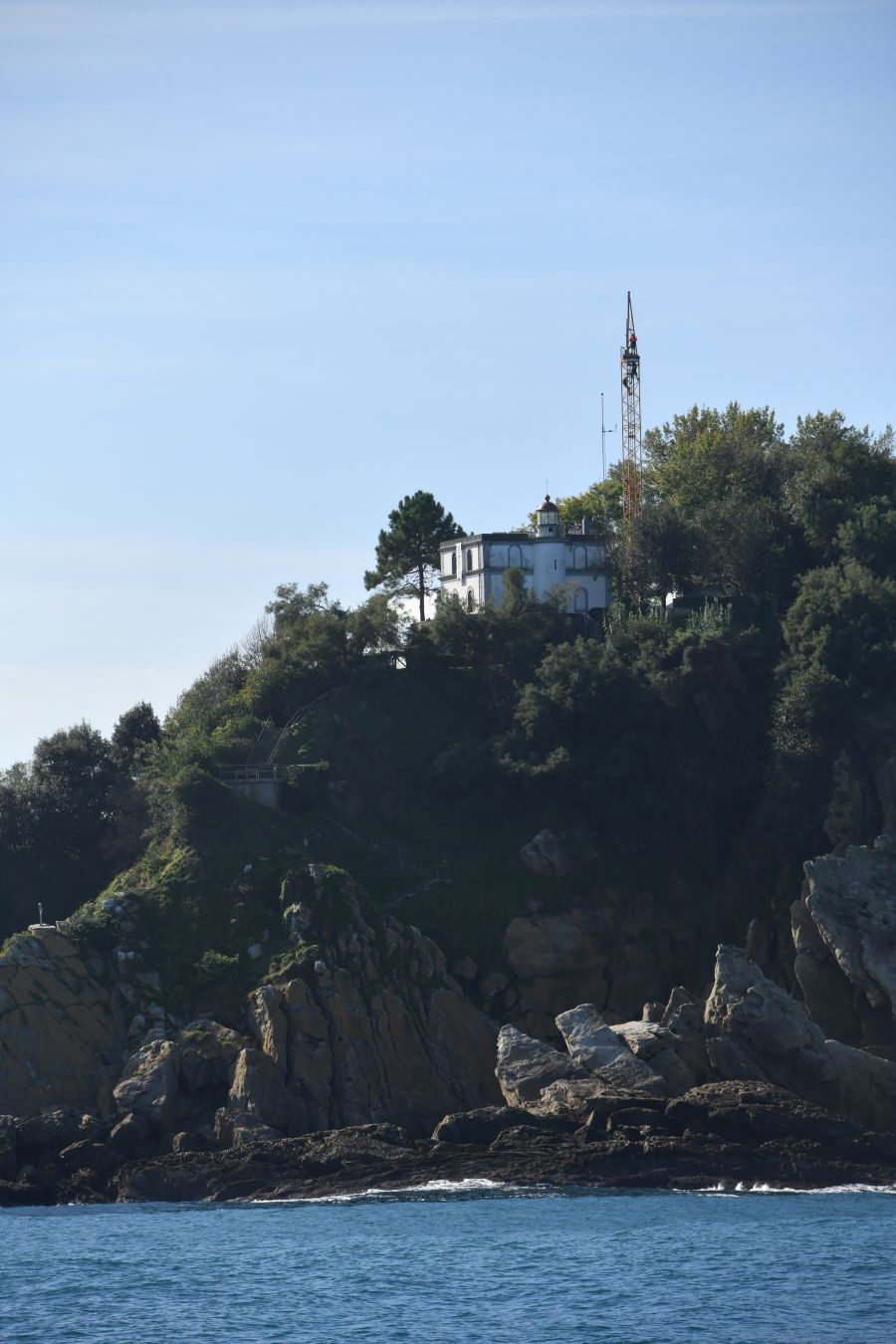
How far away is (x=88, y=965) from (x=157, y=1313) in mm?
26513

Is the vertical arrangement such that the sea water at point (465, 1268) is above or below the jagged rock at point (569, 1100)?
below

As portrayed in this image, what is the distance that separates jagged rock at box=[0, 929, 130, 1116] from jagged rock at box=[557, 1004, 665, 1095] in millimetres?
16253

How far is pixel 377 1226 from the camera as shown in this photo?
198 ft

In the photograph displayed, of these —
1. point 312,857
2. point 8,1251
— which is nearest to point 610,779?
point 312,857

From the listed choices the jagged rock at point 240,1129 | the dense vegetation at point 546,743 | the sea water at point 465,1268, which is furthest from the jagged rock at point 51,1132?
the dense vegetation at point 546,743

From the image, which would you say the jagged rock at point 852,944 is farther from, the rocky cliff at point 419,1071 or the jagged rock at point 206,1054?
the jagged rock at point 206,1054

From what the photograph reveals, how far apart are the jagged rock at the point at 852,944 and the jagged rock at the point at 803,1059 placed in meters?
4.87

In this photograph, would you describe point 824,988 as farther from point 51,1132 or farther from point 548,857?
point 51,1132

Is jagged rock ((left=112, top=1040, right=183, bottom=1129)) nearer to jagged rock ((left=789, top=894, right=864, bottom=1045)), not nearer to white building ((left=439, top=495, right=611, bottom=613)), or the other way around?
jagged rock ((left=789, top=894, right=864, bottom=1045))

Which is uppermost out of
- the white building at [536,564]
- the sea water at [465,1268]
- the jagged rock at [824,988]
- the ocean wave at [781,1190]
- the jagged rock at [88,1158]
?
the white building at [536,564]

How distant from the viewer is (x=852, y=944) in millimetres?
74750

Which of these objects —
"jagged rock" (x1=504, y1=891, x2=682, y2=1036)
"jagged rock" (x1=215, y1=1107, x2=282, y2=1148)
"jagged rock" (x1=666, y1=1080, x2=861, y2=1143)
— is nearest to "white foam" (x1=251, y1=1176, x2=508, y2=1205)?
"jagged rock" (x1=215, y1=1107, x2=282, y2=1148)

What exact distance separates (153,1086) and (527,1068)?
12517 millimetres

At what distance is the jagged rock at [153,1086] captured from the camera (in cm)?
6944
